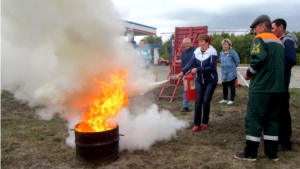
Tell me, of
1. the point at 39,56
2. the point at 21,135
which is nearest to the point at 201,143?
the point at 39,56

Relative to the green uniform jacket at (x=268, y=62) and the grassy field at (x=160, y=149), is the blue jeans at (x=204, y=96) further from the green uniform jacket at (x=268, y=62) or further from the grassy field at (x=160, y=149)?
the green uniform jacket at (x=268, y=62)

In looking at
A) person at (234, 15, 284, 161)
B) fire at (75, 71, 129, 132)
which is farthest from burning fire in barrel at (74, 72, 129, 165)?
person at (234, 15, 284, 161)

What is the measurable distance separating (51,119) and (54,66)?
2.73 metres

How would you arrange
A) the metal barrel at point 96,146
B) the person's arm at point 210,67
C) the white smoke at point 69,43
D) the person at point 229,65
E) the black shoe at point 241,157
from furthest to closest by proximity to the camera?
the person at point 229,65 < the person's arm at point 210,67 < the black shoe at point 241,157 < the metal barrel at point 96,146 < the white smoke at point 69,43

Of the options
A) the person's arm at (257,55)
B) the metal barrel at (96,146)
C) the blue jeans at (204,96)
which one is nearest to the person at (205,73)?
the blue jeans at (204,96)

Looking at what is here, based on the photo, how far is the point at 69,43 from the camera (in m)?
3.61

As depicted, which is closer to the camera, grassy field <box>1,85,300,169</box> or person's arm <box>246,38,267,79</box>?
person's arm <box>246,38,267,79</box>

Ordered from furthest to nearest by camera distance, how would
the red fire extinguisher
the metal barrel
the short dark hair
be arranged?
the red fire extinguisher → the short dark hair → the metal barrel

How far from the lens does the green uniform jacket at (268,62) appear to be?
345 cm

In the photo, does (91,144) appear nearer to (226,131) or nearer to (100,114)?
(100,114)

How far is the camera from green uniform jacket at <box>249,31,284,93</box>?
3451 mm

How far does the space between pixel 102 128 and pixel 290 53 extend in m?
3.19

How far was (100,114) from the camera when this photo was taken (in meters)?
3.88

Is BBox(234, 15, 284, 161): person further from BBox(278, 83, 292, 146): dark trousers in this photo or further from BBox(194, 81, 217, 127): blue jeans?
BBox(194, 81, 217, 127): blue jeans
